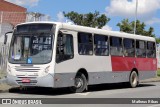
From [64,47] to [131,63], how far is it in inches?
277

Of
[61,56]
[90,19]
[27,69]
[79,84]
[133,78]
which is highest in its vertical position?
[90,19]

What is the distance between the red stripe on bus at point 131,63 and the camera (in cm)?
2287

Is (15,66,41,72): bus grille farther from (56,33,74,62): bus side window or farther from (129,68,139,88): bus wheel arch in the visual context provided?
(129,68,139,88): bus wheel arch

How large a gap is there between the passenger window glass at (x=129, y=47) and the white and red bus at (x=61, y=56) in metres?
1.16

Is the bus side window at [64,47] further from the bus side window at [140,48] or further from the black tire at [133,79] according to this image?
the bus side window at [140,48]

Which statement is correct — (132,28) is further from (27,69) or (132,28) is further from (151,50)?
(27,69)

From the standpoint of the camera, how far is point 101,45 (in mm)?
21406

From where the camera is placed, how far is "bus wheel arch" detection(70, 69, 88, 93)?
765 inches

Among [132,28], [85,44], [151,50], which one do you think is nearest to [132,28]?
A: [132,28]

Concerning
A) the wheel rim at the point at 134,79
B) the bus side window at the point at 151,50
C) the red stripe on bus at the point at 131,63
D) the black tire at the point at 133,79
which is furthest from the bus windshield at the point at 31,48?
the bus side window at the point at 151,50

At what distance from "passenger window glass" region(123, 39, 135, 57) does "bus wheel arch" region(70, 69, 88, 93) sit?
4.63m

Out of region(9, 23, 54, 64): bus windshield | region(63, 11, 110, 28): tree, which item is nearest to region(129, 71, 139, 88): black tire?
region(9, 23, 54, 64): bus windshield

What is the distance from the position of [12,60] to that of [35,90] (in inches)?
96.4

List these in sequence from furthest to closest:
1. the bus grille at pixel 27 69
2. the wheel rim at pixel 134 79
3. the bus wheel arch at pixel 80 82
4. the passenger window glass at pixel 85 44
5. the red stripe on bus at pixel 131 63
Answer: the wheel rim at pixel 134 79 < the red stripe on bus at pixel 131 63 < the passenger window glass at pixel 85 44 < the bus wheel arch at pixel 80 82 < the bus grille at pixel 27 69
